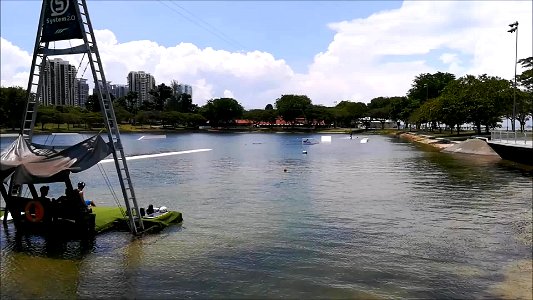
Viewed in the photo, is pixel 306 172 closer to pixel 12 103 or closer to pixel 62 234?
pixel 62 234

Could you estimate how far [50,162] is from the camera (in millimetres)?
15852

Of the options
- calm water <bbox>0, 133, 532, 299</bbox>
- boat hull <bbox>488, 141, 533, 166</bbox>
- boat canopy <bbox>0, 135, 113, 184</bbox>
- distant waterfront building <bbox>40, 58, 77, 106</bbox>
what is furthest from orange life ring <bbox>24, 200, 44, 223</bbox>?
boat hull <bbox>488, 141, 533, 166</bbox>

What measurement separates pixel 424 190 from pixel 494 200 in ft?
17.8

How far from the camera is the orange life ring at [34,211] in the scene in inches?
659

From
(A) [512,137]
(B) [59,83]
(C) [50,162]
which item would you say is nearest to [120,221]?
(C) [50,162]

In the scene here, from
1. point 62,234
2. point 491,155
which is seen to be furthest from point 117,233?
point 491,155

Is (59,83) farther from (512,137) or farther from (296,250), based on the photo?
(512,137)

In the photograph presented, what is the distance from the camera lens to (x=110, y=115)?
56.7 ft

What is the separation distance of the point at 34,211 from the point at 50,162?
2.46 meters

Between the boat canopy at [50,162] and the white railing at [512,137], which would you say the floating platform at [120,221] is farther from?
the white railing at [512,137]

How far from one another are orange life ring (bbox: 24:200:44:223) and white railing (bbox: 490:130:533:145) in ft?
157

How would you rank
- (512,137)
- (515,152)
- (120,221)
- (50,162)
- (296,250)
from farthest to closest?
(512,137), (515,152), (120,221), (296,250), (50,162)

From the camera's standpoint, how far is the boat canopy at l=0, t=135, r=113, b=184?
607 inches

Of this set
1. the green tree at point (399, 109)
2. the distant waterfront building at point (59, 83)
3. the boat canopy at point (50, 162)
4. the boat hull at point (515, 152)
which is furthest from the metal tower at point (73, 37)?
the green tree at point (399, 109)
